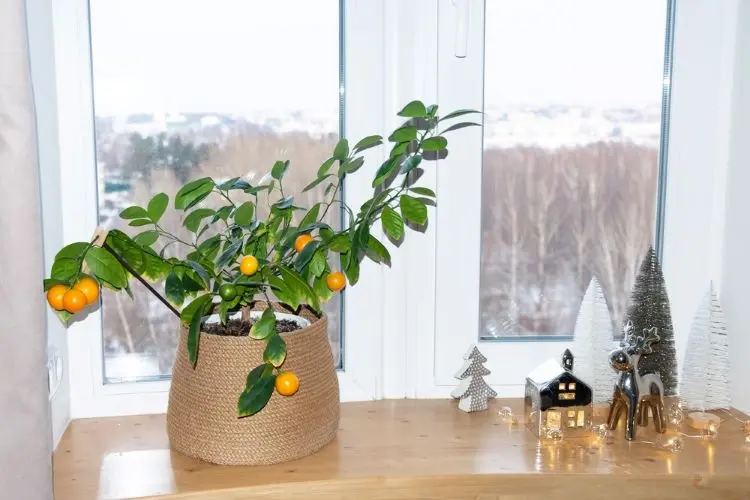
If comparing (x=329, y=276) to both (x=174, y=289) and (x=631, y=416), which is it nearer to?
(x=174, y=289)

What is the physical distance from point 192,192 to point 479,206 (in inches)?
24.0

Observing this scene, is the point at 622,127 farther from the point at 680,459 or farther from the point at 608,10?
the point at 680,459

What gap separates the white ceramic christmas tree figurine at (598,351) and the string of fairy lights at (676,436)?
96mm

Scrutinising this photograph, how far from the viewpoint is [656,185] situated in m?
1.86

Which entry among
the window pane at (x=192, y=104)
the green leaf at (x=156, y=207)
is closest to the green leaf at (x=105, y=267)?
A: the green leaf at (x=156, y=207)

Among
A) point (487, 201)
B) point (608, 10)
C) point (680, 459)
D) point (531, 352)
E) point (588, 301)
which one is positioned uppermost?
point (608, 10)

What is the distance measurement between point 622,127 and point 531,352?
1.67ft

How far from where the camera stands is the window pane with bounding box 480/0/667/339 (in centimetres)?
180

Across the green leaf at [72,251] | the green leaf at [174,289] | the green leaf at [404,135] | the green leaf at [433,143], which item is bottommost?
the green leaf at [174,289]

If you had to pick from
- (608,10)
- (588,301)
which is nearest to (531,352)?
(588,301)

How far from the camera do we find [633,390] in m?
1.62

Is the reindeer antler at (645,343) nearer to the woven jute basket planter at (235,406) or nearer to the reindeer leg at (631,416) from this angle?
the reindeer leg at (631,416)

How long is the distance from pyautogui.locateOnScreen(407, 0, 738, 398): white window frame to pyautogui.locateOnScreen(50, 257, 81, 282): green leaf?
2.29 ft

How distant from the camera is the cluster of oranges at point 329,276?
4.93ft
